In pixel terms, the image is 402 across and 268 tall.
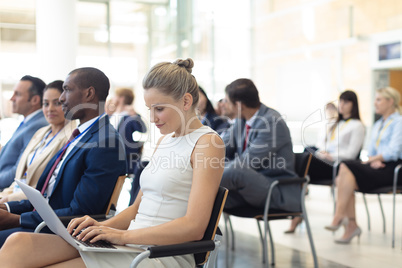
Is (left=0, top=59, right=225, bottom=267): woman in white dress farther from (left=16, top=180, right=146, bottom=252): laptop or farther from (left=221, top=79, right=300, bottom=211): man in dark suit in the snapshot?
(left=221, top=79, right=300, bottom=211): man in dark suit

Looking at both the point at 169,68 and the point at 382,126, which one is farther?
the point at 382,126

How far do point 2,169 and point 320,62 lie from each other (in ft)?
25.7

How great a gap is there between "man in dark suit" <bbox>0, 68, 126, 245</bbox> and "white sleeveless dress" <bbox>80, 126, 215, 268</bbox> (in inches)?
19.3

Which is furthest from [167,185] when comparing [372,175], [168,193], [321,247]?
[372,175]

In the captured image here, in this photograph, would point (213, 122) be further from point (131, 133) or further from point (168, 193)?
point (168, 193)

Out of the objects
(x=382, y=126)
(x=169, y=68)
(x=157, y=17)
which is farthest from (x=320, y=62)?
(x=169, y=68)

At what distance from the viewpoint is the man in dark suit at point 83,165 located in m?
2.46

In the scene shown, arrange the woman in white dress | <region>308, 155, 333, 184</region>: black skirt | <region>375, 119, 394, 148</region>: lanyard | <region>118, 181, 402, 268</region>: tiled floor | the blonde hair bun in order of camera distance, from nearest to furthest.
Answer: the woman in white dress < the blonde hair bun < <region>118, 181, 402, 268</region>: tiled floor < <region>375, 119, 394, 148</region>: lanyard < <region>308, 155, 333, 184</region>: black skirt

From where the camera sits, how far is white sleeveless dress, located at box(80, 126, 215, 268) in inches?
74.9

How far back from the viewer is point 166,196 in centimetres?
197

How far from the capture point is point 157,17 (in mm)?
12461

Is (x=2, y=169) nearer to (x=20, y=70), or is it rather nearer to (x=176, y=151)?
(x=176, y=151)

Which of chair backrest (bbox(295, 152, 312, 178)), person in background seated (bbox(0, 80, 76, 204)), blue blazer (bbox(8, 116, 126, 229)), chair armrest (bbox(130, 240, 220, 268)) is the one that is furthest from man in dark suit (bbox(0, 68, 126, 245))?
chair backrest (bbox(295, 152, 312, 178))

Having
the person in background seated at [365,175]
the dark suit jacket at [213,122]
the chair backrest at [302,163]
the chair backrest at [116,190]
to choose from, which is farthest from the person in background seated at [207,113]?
the chair backrest at [116,190]
